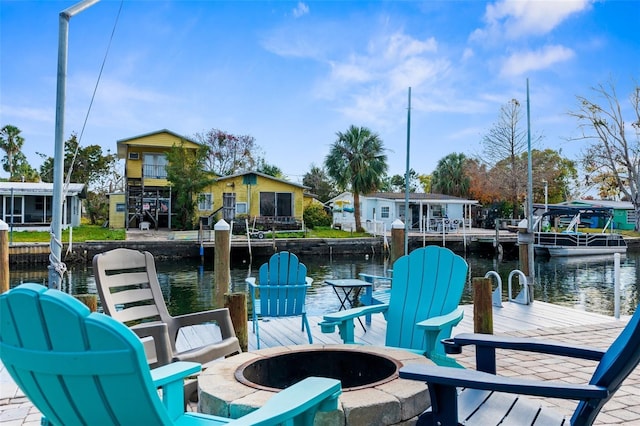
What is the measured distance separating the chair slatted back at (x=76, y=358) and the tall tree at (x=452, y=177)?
3504cm

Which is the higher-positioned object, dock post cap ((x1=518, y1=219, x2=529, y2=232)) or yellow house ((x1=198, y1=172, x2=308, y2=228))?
yellow house ((x1=198, y1=172, x2=308, y2=228))

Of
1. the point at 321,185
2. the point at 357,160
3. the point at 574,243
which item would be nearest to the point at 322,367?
the point at 574,243

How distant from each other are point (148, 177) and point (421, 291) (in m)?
23.5

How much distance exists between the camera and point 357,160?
80.4 feet

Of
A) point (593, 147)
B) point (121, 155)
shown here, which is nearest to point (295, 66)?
point (121, 155)

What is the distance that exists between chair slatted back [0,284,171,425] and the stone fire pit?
2.10 feet

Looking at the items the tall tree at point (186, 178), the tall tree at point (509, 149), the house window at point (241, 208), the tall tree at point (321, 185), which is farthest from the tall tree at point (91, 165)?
the tall tree at point (509, 149)

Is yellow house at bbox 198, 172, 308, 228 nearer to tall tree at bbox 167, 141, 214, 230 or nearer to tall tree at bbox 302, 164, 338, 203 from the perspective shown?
tall tree at bbox 167, 141, 214, 230

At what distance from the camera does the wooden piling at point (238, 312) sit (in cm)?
402

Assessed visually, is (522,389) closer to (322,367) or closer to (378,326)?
(322,367)

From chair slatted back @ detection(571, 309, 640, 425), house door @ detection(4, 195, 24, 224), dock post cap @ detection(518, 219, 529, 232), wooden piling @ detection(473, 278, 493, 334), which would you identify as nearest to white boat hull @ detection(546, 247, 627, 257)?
dock post cap @ detection(518, 219, 529, 232)

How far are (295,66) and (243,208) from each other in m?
11.9

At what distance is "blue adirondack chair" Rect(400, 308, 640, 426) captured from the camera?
1391 mm

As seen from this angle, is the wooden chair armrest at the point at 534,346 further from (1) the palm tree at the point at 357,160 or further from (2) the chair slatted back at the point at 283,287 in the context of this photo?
(1) the palm tree at the point at 357,160
